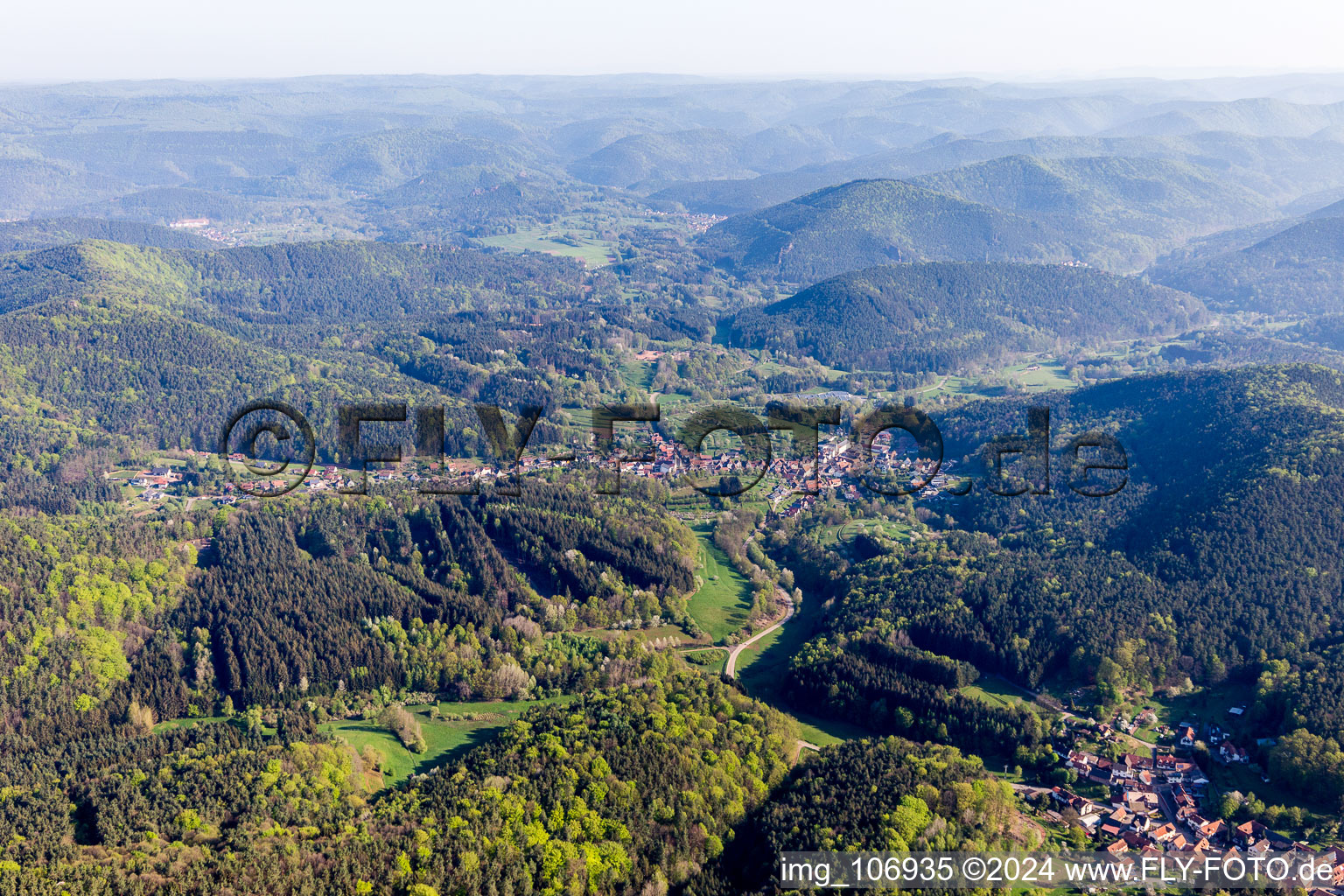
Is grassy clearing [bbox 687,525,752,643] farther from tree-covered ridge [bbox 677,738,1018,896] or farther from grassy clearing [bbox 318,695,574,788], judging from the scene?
tree-covered ridge [bbox 677,738,1018,896]

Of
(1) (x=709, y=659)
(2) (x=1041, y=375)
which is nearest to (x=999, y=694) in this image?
(1) (x=709, y=659)

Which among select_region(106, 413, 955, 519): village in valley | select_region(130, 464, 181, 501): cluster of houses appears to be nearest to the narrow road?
select_region(106, 413, 955, 519): village in valley

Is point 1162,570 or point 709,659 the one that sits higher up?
point 1162,570

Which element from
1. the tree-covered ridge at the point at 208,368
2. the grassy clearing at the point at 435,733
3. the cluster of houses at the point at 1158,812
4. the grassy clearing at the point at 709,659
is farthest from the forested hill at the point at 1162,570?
the tree-covered ridge at the point at 208,368

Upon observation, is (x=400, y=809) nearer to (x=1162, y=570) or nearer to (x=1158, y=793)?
(x=1158, y=793)

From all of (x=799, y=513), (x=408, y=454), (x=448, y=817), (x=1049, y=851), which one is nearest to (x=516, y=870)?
(x=448, y=817)

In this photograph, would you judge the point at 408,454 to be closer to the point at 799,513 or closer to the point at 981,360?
the point at 799,513
